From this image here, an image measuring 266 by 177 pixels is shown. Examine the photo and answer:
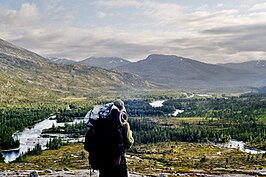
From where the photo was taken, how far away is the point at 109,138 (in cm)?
1318

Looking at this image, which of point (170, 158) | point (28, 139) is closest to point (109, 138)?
point (170, 158)

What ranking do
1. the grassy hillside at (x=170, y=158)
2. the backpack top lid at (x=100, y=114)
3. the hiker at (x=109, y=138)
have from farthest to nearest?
the grassy hillside at (x=170, y=158) < the backpack top lid at (x=100, y=114) < the hiker at (x=109, y=138)

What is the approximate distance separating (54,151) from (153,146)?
33.6m

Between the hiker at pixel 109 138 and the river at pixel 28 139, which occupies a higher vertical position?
the hiker at pixel 109 138

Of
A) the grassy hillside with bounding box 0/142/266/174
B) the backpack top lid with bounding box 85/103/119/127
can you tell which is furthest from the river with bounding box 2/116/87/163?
the backpack top lid with bounding box 85/103/119/127

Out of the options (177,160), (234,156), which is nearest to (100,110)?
(177,160)

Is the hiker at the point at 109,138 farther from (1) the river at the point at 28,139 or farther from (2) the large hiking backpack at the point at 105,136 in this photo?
(1) the river at the point at 28,139

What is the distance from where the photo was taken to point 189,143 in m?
142

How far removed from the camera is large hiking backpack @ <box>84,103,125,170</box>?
13180 mm

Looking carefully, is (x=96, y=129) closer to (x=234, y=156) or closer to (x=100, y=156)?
(x=100, y=156)

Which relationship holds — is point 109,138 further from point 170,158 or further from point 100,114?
point 170,158

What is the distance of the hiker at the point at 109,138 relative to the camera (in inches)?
519

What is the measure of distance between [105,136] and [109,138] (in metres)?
0.15

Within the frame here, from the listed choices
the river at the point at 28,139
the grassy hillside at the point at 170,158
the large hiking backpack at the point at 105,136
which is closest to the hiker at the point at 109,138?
the large hiking backpack at the point at 105,136
